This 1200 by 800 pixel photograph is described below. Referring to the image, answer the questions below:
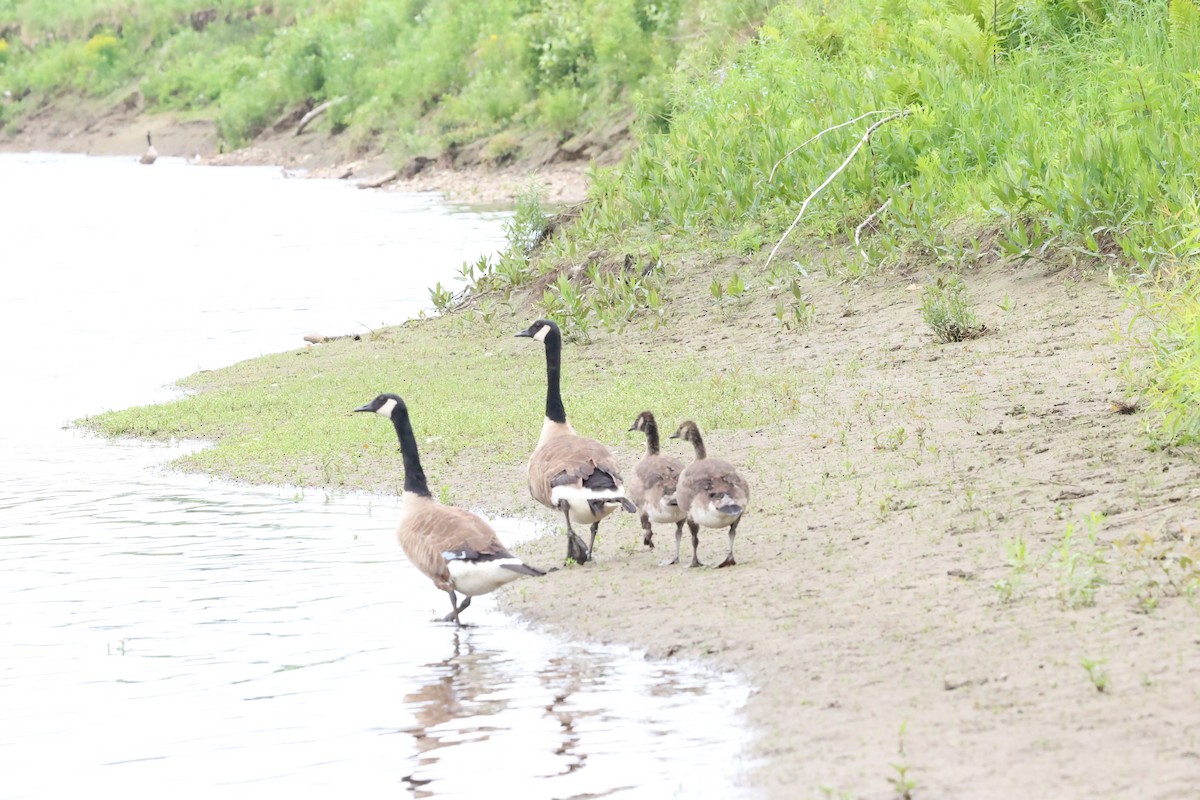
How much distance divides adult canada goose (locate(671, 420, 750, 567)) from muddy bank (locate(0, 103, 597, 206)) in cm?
1216

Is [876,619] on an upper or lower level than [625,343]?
lower

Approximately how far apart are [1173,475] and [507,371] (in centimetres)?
817

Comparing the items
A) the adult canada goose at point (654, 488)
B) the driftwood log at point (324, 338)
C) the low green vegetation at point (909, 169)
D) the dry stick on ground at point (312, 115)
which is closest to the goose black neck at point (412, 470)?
the adult canada goose at point (654, 488)

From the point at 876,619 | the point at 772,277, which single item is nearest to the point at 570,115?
the point at 772,277

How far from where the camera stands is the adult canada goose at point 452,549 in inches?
303

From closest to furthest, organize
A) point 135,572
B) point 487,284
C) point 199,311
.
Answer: point 135,572 → point 487,284 → point 199,311

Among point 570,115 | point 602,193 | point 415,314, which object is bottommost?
point 415,314

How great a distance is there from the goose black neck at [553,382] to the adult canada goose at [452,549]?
4.40 ft

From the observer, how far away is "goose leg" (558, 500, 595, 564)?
27.9 feet

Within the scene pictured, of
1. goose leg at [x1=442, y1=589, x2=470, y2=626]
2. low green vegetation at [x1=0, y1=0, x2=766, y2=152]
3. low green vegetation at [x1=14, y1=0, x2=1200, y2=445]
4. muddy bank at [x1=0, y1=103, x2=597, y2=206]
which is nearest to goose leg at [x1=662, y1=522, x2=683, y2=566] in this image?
goose leg at [x1=442, y1=589, x2=470, y2=626]

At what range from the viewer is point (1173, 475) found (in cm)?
790

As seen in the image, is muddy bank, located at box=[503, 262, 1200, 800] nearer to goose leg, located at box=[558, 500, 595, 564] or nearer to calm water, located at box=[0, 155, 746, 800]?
goose leg, located at box=[558, 500, 595, 564]

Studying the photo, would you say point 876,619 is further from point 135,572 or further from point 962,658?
point 135,572

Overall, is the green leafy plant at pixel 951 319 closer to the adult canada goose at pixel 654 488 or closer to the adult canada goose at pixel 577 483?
the adult canada goose at pixel 654 488
